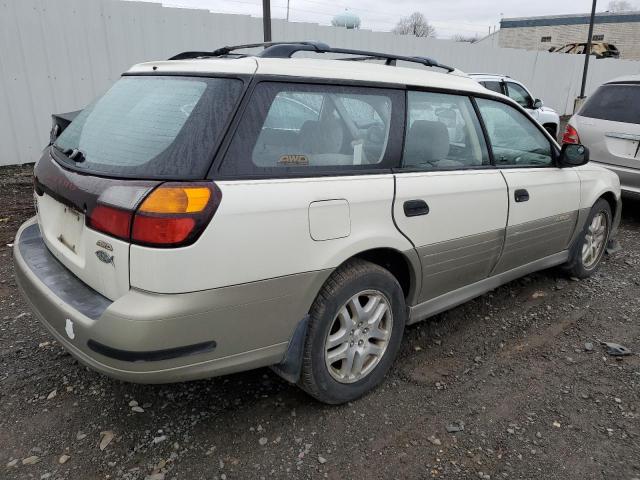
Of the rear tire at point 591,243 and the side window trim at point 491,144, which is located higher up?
the side window trim at point 491,144

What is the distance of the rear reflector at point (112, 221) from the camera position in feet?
6.15

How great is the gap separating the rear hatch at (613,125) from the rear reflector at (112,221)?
5709 millimetres

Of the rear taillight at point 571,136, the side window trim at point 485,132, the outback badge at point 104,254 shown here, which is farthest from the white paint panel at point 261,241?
the rear taillight at point 571,136

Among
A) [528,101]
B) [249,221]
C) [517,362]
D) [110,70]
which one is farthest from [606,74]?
[249,221]

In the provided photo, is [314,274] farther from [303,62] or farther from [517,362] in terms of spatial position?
[517,362]

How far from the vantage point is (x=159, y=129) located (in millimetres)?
2105

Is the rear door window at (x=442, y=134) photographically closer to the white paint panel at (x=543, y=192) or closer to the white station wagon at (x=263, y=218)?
the white station wagon at (x=263, y=218)

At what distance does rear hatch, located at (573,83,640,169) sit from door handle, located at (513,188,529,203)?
317 cm

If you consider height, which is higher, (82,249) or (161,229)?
(161,229)

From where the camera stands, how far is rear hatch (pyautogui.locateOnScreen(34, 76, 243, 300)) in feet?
6.12

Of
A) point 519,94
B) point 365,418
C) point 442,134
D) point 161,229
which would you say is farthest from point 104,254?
point 519,94

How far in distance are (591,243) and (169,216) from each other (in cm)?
385

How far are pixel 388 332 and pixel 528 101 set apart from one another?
906 cm

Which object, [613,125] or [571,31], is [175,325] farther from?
[571,31]
